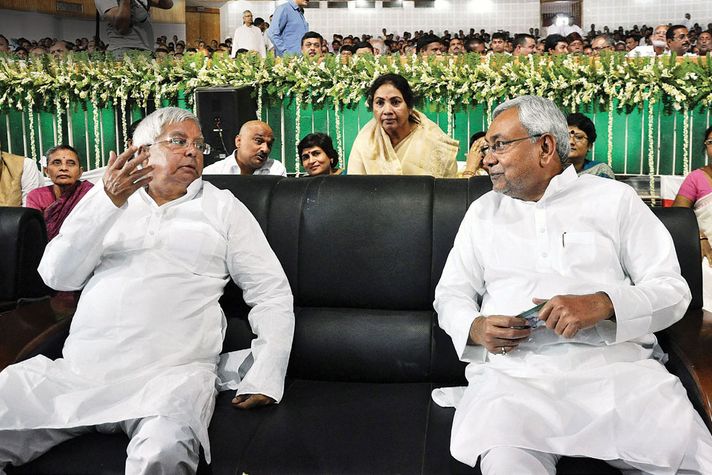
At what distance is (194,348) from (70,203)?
2304mm

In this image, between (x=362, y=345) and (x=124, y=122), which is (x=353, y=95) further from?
(x=362, y=345)

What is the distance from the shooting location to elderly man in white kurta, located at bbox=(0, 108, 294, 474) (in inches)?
73.6

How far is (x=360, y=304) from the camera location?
2.38 m

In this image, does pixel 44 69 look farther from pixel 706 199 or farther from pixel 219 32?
pixel 219 32

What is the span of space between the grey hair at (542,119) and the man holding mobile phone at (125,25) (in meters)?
4.40

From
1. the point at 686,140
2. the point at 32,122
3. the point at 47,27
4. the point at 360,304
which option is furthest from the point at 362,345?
the point at 47,27

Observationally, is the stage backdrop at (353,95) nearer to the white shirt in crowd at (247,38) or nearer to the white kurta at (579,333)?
the white kurta at (579,333)

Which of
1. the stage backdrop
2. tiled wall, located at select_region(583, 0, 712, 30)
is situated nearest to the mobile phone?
the stage backdrop

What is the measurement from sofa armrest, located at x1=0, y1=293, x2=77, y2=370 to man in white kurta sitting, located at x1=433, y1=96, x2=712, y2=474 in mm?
1098

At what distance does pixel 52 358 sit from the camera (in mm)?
2146

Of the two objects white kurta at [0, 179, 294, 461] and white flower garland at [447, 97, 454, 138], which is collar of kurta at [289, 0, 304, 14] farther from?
white kurta at [0, 179, 294, 461]

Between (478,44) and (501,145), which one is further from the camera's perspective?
(478,44)

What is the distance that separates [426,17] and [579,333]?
14697 mm

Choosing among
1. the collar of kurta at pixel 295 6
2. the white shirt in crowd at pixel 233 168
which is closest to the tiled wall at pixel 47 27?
the collar of kurta at pixel 295 6
